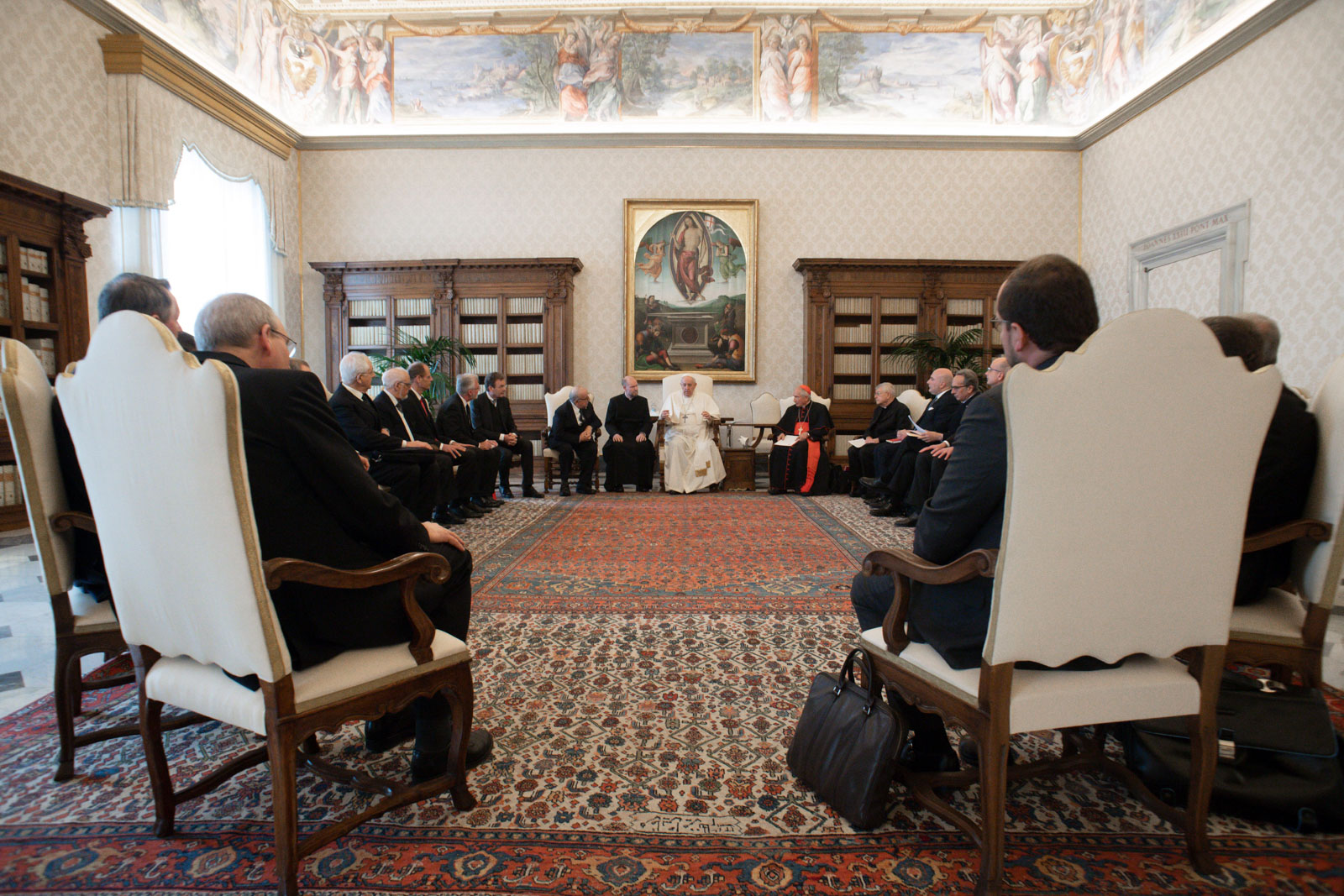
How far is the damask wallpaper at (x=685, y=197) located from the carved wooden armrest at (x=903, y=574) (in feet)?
28.4

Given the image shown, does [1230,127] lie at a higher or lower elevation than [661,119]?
lower

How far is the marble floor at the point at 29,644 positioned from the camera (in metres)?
2.70

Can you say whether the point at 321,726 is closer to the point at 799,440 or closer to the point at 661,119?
the point at 799,440

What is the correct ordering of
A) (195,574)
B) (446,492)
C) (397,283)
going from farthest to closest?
(397,283)
(446,492)
(195,574)

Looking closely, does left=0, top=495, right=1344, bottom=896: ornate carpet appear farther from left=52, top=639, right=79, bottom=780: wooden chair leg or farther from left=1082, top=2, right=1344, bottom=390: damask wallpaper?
left=1082, top=2, right=1344, bottom=390: damask wallpaper

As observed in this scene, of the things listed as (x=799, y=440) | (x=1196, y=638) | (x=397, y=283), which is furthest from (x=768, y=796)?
(x=397, y=283)

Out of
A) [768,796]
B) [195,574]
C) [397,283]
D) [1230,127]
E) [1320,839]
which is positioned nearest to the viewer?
[195,574]

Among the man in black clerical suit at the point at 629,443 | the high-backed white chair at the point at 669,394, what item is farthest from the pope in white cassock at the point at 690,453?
the man in black clerical suit at the point at 629,443

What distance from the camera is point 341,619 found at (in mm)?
1711

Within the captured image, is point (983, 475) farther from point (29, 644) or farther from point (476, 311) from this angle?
point (476, 311)

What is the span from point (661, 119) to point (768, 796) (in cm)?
1025

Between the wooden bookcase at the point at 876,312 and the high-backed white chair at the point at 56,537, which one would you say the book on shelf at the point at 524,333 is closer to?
the wooden bookcase at the point at 876,312

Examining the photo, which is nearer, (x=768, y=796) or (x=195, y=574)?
(x=195, y=574)

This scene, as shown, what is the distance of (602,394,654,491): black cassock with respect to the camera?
8.90 m
